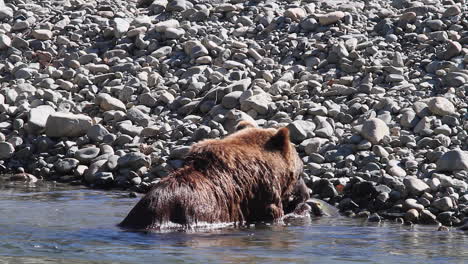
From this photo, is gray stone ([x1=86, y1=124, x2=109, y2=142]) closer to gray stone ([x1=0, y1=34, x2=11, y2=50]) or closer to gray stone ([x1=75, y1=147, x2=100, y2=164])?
gray stone ([x1=75, y1=147, x2=100, y2=164])

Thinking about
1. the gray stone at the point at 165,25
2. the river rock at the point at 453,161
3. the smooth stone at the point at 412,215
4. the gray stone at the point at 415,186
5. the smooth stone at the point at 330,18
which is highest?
the smooth stone at the point at 330,18

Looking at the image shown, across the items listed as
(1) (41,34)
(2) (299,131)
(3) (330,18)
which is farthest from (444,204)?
(1) (41,34)

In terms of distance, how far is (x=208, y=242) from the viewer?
29.9ft

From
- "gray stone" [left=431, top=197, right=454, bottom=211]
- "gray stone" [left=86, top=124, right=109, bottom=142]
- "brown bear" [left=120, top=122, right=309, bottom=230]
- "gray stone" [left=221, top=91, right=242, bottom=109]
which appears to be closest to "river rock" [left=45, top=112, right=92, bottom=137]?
"gray stone" [left=86, top=124, right=109, bottom=142]

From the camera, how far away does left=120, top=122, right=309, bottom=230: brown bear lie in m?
9.56

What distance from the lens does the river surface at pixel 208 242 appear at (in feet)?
27.4

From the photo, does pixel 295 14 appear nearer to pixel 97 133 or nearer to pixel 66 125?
pixel 97 133

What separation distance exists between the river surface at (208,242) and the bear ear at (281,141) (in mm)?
873

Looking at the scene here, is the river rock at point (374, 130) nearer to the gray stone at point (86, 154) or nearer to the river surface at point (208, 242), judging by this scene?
the river surface at point (208, 242)

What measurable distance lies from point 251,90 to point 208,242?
20.5 feet

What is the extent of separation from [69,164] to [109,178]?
38.5 inches

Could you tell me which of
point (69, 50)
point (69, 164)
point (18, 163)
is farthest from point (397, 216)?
point (69, 50)

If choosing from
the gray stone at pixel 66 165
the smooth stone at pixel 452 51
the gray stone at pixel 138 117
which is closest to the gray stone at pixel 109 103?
the gray stone at pixel 138 117

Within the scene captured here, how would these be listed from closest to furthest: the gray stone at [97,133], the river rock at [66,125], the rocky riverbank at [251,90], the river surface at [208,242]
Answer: the river surface at [208,242]
the rocky riverbank at [251,90]
the gray stone at [97,133]
the river rock at [66,125]
